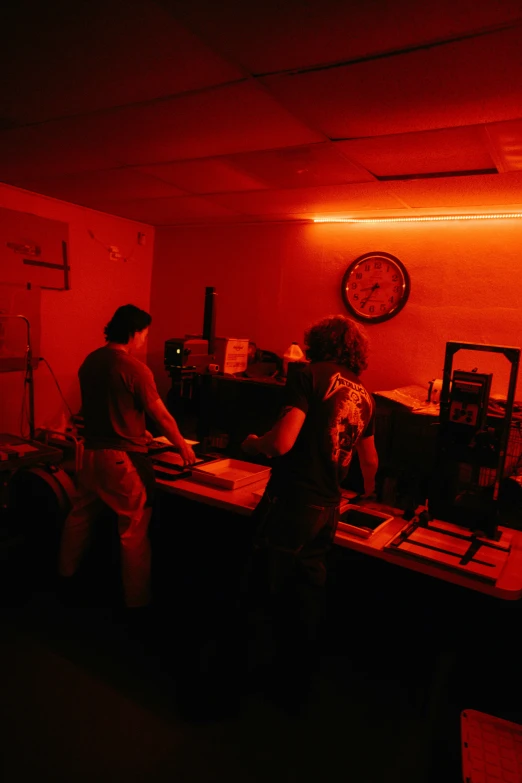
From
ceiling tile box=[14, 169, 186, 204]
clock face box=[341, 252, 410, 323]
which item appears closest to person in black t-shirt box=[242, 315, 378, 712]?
clock face box=[341, 252, 410, 323]

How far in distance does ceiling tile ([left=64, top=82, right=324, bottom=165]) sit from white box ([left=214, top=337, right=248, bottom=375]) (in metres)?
1.31

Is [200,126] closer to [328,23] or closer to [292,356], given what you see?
[328,23]

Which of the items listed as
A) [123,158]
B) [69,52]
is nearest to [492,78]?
[69,52]

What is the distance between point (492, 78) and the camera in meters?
1.68

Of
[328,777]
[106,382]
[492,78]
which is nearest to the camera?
[492,78]

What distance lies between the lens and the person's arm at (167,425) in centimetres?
278

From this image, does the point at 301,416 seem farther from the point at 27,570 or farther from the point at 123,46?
the point at 27,570

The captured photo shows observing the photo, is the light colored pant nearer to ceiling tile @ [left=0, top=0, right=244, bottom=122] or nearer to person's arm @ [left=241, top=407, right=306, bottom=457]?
person's arm @ [left=241, top=407, right=306, bottom=457]

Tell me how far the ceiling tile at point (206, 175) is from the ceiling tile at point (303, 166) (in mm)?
96

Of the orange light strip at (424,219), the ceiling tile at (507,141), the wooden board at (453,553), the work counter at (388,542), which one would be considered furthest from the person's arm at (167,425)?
the orange light strip at (424,219)

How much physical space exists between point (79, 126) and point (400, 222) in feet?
7.41

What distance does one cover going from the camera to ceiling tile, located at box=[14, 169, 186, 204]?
10.8ft

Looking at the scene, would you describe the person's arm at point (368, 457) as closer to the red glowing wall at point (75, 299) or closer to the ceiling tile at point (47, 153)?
the ceiling tile at point (47, 153)

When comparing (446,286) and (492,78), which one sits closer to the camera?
(492,78)
